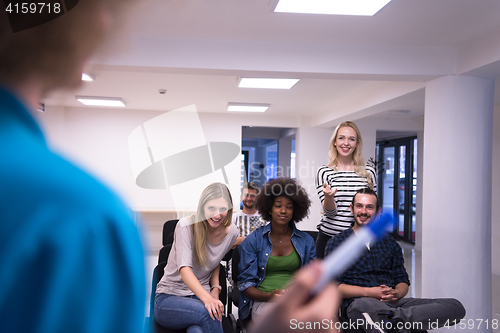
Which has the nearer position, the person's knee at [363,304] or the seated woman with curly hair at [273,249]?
the person's knee at [363,304]

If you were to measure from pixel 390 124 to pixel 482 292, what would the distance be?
4.99 metres

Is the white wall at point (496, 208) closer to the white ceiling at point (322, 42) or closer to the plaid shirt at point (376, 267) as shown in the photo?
the white ceiling at point (322, 42)

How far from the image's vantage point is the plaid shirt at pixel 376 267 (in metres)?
2.83

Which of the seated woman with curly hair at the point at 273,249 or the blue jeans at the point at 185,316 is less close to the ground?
the seated woman with curly hair at the point at 273,249

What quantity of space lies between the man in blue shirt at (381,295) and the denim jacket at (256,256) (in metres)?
0.19

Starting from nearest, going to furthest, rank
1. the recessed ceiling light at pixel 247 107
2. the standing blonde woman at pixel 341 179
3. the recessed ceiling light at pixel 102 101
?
the standing blonde woman at pixel 341 179 → the recessed ceiling light at pixel 102 101 → the recessed ceiling light at pixel 247 107

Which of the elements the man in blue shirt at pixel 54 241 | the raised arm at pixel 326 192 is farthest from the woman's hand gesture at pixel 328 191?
the man in blue shirt at pixel 54 241

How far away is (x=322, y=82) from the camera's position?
17.5 feet

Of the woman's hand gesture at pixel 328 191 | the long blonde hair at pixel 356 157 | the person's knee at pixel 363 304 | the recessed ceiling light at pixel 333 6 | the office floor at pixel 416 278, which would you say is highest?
the recessed ceiling light at pixel 333 6

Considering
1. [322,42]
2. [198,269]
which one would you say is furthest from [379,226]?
[322,42]

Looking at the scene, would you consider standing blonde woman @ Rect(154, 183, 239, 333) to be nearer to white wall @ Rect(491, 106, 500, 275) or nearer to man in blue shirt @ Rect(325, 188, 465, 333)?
man in blue shirt @ Rect(325, 188, 465, 333)

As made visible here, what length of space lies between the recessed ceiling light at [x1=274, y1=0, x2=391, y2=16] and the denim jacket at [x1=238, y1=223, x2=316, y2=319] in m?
1.66

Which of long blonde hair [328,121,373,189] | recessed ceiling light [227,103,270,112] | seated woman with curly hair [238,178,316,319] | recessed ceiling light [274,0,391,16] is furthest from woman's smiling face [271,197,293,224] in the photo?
recessed ceiling light [227,103,270,112]

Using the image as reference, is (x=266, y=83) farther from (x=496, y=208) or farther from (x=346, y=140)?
(x=496, y=208)
